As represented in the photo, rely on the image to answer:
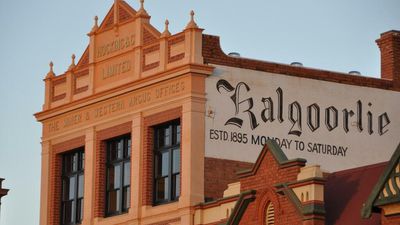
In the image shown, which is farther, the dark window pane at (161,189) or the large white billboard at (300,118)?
the dark window pane at (161,189)

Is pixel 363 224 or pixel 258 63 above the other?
pixel 258 63

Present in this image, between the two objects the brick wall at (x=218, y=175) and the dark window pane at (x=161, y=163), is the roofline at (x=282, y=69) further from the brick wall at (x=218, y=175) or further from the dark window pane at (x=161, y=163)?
the dark window pane at (x=161, y=163)

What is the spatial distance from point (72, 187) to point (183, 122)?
827 centimetres

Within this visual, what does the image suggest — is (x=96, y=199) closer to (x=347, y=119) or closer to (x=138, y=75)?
(x=138, y=75)

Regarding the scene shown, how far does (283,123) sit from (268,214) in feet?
29.2

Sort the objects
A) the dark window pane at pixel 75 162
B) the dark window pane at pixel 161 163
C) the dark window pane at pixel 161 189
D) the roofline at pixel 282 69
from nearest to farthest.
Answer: the roofline at pixel 282 69, the dark window pane at pixel 161 189, the dark window pane at pixel 161 163, the dark window pane at pixel 75 162

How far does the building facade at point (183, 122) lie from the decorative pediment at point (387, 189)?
7.95m

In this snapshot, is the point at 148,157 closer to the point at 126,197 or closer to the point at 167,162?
the point at 167,162

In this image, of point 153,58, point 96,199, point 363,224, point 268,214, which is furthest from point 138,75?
point 363,224

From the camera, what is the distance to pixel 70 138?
62.6 m

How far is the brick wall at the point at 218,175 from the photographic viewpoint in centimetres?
5606

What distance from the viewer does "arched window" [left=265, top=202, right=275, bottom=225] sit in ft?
161

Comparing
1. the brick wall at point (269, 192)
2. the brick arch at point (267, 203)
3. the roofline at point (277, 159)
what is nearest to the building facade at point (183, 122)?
the brick wall at point (269, 192)

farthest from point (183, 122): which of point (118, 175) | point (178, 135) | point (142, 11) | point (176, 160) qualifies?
point (142, 11)
